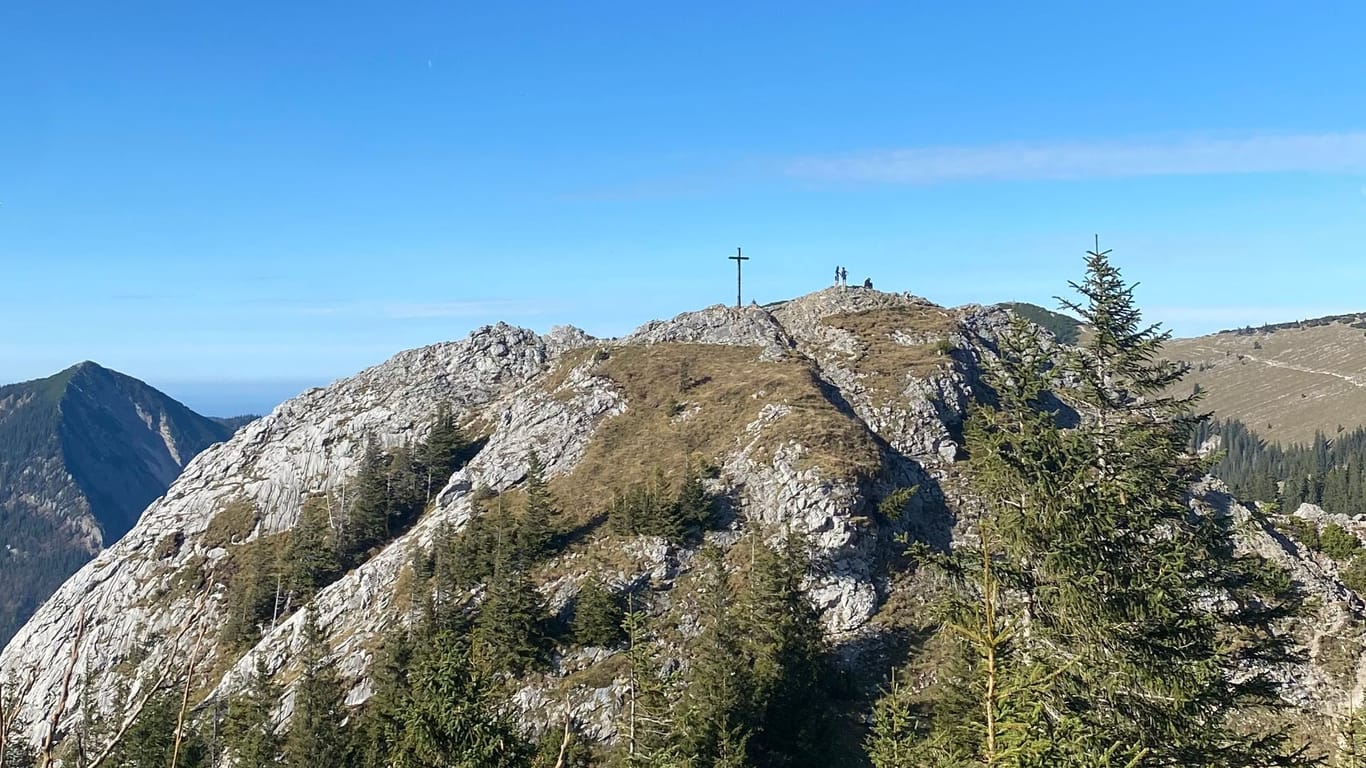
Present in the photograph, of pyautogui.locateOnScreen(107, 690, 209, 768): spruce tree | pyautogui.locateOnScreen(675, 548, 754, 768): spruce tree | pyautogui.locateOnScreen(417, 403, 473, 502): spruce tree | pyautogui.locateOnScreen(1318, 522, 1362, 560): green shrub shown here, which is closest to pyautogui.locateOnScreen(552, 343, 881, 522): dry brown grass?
pyautogui.locateOnScreen(417, 403, 473, 502): spruce tree

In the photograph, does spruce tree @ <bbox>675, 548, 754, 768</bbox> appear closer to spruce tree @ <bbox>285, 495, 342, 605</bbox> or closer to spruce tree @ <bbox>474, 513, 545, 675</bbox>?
spruce tree @ <bbox>474, 513, 545, 675</bbox>

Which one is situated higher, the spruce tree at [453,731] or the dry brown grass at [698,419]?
the dry brown grass at [698,419]

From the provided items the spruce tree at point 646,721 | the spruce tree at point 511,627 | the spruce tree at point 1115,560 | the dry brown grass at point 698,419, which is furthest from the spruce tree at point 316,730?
the spruce tree at point 1115,560

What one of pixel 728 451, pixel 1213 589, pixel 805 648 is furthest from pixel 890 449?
pixel 1213 589

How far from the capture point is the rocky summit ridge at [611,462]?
56.8 meters

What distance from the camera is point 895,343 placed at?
8531cm

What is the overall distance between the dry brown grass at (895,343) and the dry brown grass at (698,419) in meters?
6.20

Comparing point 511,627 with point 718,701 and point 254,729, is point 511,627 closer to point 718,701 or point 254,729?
point 254,729

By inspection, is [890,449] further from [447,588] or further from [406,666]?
[406,666]

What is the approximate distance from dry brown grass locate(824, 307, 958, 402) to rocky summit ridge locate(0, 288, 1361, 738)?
0.28 m

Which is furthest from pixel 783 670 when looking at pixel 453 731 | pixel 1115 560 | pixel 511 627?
pixel 1115 560

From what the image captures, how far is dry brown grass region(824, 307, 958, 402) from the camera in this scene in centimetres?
7731

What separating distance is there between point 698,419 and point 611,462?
9.29 meters

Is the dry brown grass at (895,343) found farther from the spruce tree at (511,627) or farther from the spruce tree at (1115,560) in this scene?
the spruce tree at (1115,560)
